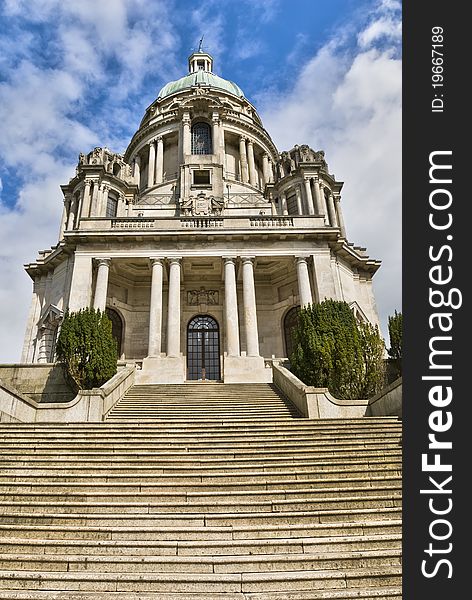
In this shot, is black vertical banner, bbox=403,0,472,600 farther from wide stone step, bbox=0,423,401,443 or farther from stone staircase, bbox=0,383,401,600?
wide stone step, bbox=0,423,401,443

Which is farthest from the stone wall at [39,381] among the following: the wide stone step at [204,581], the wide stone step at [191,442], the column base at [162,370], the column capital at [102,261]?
the wide stone step at [204,581]

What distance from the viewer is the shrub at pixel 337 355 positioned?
47.9 ft

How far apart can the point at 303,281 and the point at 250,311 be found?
3.29 m

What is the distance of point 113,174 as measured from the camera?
29.6 metres

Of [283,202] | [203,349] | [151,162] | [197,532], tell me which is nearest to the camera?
[197,532]

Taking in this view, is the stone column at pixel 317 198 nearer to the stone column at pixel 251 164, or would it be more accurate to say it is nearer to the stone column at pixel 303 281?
the stone column at pixel 303 281

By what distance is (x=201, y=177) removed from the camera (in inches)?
1292

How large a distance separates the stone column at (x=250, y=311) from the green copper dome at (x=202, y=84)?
29177mm

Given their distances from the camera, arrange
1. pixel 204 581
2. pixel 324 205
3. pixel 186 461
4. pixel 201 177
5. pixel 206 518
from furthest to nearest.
Answer: pixel 201 177
pixel 324 205
pixel 186 461
pixel 206 518
pixel 204 581

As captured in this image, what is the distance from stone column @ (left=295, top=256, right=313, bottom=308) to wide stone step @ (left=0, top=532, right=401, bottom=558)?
15.8 metres

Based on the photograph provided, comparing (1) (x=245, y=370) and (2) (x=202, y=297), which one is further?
(2) (x=202, y=297)

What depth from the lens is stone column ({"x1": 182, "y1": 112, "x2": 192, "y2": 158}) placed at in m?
34.0

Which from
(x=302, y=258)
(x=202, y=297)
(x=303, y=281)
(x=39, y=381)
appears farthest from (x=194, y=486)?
(x=202, y=297)

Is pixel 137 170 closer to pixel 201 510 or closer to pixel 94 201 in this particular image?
pixel 94 201
